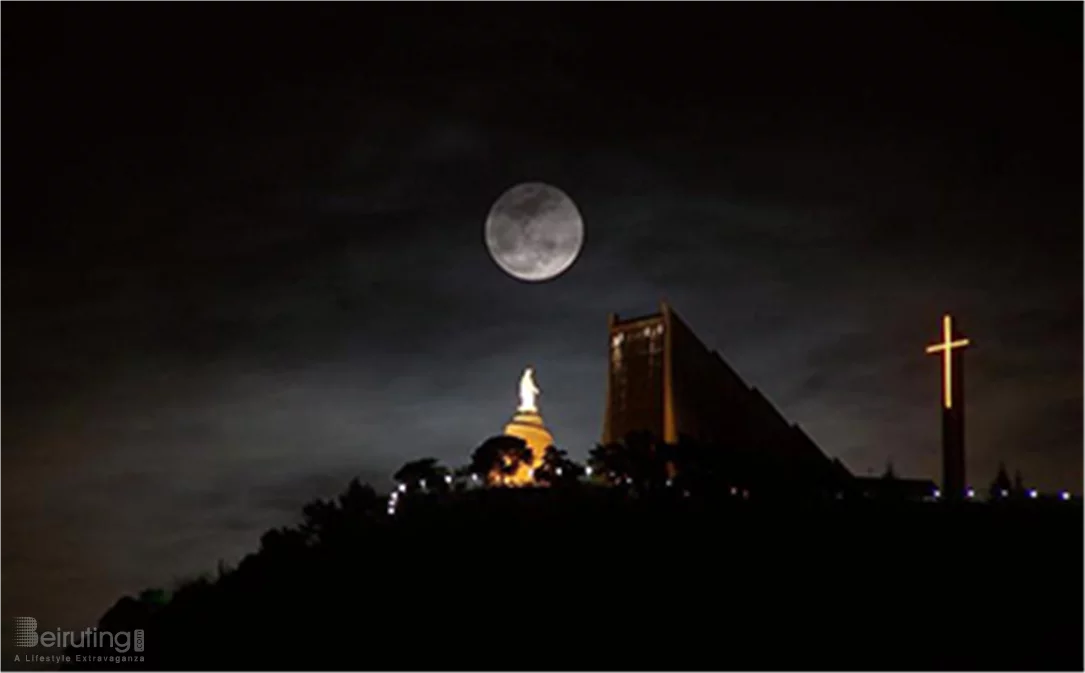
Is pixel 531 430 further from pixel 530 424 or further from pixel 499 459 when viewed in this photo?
pixel 499 459

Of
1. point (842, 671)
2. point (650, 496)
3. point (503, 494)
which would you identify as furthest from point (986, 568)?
point (503, 494)

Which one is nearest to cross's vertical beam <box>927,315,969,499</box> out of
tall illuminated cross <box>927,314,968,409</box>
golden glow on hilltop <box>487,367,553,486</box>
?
tall illuminated cross <box>927,314,968,409</box>

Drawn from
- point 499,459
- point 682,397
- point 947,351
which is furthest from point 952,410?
point 499,459

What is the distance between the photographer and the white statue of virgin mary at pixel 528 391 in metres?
47.9

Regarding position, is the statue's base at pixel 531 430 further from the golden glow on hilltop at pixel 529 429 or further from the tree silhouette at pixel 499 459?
the tree silhouette at pixel 499 459

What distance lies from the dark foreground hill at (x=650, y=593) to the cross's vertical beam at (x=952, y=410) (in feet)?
16.8

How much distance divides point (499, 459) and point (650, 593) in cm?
1334

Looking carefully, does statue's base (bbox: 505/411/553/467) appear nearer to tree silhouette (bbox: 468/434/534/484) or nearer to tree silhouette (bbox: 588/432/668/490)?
tree silhouette (bbox: 468/434/534/484)

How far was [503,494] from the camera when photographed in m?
37.3

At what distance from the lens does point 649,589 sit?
28.8m

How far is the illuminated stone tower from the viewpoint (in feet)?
152

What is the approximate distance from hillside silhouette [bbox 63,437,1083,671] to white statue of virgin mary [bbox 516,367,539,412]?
38.5 ft

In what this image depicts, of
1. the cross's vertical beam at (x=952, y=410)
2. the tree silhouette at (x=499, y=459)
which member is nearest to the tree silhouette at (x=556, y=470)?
the tree silhouette at (x=499, y=459)

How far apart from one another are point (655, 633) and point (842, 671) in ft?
11.3
